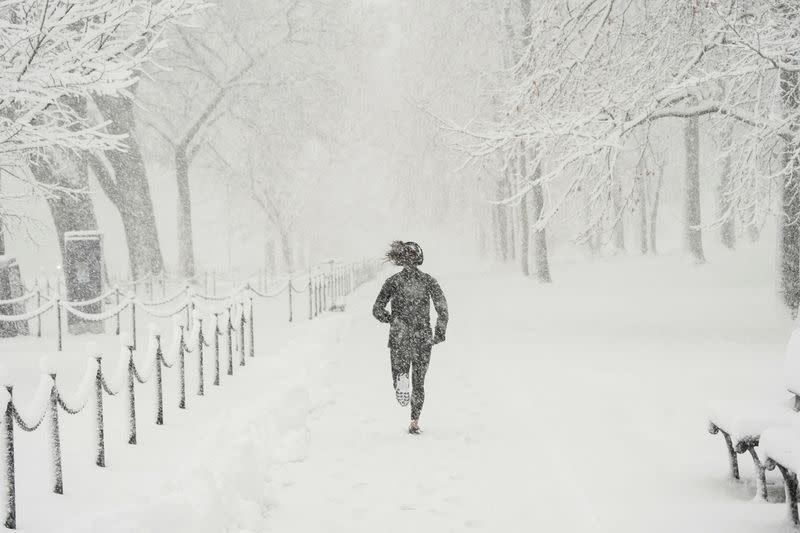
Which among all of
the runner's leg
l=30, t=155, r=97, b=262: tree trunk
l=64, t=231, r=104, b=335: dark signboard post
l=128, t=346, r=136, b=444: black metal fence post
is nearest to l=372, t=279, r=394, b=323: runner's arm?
the runner's leg

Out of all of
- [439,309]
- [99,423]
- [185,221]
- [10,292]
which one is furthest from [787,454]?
[185,221]

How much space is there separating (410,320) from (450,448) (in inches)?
52.8

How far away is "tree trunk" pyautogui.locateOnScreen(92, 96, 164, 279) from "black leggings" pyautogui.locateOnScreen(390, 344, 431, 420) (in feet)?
46.0

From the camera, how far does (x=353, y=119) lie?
121 ft

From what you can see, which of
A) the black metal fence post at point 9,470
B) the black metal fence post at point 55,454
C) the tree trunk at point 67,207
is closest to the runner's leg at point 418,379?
the black metal fence post at point 55,454

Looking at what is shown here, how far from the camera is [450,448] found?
20.9 ft

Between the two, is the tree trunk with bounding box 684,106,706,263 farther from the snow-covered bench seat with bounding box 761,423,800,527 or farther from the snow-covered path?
the snow-covered bench seat with bounding box 761,423,800,527

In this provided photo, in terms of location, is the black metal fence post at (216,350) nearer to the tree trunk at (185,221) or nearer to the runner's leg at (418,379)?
the runner's leg at (418,379)

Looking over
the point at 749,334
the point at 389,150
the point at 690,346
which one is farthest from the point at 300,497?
the point at 389,150

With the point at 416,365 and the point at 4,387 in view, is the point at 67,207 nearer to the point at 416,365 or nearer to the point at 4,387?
the point at 416,365

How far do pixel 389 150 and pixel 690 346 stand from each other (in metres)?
31.0

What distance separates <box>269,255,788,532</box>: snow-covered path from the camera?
474 centimetres

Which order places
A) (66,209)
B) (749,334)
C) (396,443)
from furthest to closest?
(66,209) → (749,334) → (396,443)

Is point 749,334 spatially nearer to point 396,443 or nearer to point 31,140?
point 396,443
